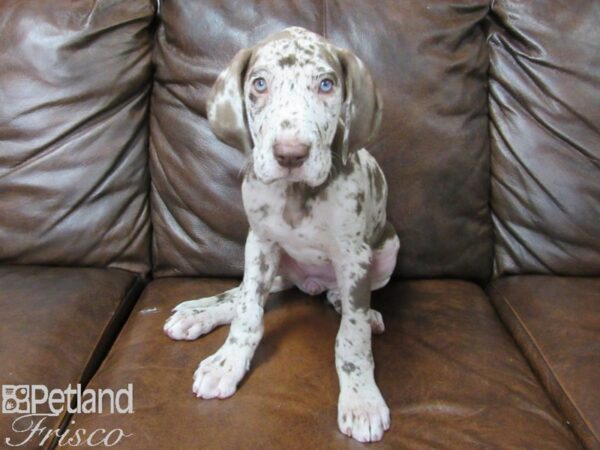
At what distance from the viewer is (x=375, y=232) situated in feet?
5.61

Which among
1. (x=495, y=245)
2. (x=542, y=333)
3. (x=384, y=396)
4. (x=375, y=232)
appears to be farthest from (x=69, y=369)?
(x=495, y=245)

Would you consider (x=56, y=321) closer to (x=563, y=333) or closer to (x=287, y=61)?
(x=287, y=61)

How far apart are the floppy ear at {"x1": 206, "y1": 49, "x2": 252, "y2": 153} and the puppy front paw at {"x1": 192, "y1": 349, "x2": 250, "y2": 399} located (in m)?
0.55

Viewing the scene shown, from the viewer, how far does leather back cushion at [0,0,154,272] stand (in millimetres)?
1976

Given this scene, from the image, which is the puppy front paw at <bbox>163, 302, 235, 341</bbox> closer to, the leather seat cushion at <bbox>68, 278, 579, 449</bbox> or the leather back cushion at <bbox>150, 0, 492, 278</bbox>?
the leather seat cushion at <bbox>68, 278, 579, 449</bbox>

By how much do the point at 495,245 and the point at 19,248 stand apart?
5.56ft

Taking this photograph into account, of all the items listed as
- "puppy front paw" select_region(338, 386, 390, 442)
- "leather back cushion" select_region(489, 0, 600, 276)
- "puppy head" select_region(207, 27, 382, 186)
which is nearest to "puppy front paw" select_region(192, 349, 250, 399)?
"puppy front paw" select_region(338, 386, 390, 442)

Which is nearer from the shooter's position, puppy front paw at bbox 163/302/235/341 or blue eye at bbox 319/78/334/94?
blue eye at bbox 319/78/334/94

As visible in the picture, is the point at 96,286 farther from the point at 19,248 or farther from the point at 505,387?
the point at 505,387

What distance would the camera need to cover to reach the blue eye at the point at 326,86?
4.37 ft

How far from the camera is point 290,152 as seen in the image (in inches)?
48.1

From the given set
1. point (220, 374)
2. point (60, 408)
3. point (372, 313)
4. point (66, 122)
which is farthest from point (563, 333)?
point (66, 122)

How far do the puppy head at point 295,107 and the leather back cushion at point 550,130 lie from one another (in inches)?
32.2

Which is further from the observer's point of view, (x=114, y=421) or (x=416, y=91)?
(x=416, y=91)
